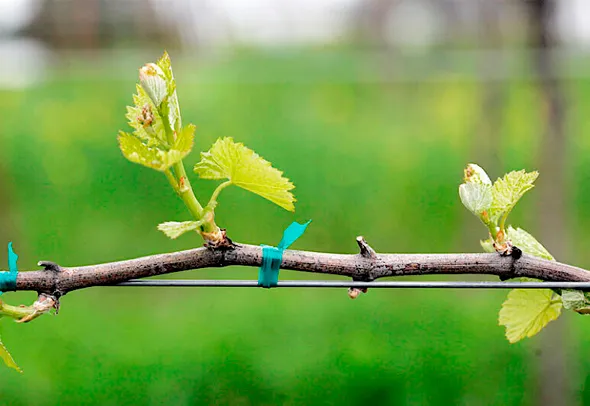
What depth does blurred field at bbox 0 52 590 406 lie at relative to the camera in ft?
4.57

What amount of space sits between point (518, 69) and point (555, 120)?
7.93 feet

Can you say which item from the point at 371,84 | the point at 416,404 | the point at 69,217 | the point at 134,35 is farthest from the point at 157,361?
the point at 134,35

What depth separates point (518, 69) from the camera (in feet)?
11.9

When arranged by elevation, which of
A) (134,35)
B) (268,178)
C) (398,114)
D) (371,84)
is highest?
(134,35)

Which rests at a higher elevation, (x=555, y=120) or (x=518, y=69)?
(x=518, y=69)

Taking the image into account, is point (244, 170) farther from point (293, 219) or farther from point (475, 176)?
point (293, 219)

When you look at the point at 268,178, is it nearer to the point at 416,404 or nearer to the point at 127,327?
the point at 416,404

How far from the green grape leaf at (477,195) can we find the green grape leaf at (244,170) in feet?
0.36

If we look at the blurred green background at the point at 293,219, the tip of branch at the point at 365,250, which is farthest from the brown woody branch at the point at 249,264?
the blurred green background at the point at 293,219

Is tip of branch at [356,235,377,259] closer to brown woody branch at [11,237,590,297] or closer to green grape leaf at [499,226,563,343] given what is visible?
brown woody branch at [11,237,590,297]

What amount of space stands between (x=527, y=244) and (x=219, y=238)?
0.22 metres

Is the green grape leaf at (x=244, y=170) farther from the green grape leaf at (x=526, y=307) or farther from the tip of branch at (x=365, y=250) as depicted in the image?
the green grape leaf at (x=526, y=307)

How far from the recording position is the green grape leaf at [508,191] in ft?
1.47

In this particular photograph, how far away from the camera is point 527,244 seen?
1.60 feet
